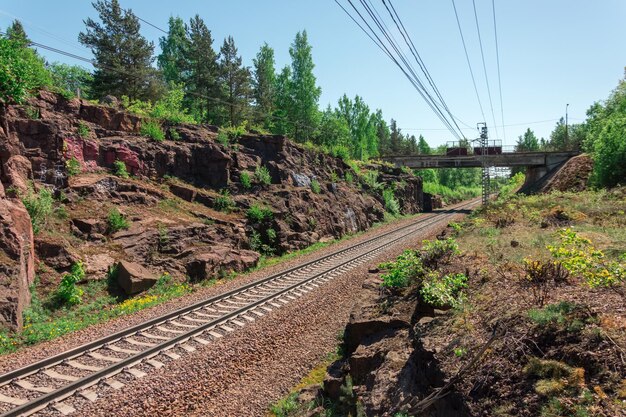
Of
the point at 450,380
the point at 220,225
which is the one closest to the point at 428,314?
the point at 450,380

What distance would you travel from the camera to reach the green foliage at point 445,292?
674 centimetres

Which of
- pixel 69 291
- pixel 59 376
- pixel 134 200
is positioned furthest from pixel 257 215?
pixel 59 376

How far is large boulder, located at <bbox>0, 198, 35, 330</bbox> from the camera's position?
31.2 feet

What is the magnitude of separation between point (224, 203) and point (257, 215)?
6.67 feet

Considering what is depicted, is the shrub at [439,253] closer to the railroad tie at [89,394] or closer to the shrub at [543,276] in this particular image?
the shrub at [543,276]

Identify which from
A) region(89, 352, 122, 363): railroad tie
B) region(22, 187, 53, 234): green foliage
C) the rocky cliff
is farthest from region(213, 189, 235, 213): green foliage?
region(89, 352, 122, 363): railroad tie

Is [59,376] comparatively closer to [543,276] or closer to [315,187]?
[543,276]

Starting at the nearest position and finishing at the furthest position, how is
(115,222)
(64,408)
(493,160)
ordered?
(64,408) → (115,222) → (493,160)

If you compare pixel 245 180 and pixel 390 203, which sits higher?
pixel 245 180

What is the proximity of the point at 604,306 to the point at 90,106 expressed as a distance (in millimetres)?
21387

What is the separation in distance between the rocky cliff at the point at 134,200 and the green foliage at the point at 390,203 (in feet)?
54.8

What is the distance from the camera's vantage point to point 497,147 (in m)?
47.7

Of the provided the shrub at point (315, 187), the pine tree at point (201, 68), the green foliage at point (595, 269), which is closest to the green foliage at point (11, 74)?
the green foliage at point (595, 269)

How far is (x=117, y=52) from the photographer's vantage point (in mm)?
34625
